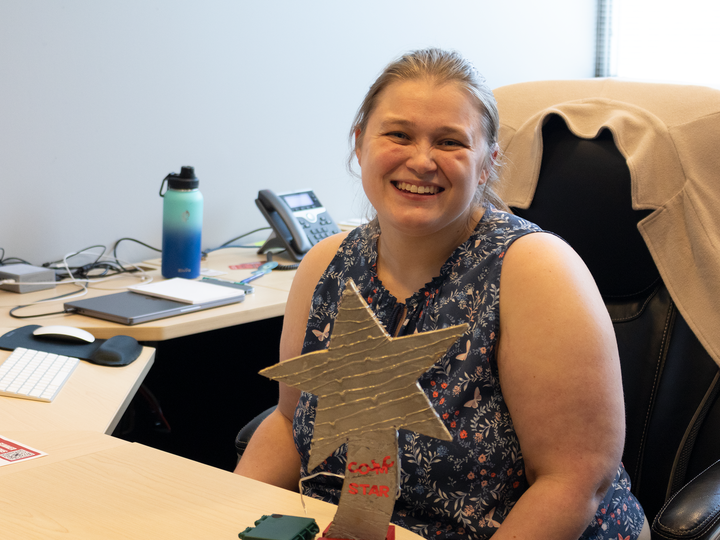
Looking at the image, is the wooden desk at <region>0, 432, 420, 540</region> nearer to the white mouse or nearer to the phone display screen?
the white mouse

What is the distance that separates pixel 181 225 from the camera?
175 cm

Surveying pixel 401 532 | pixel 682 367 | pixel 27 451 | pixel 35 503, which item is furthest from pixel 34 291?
pixel 682 367

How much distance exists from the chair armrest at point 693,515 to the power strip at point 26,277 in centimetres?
145

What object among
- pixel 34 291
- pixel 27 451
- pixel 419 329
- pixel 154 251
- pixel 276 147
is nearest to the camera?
pixel 27 451

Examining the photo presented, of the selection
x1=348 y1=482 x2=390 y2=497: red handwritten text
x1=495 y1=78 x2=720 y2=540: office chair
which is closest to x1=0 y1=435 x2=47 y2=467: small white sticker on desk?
x1=348 y1=482 x2=390 y2=497: red handwritten text

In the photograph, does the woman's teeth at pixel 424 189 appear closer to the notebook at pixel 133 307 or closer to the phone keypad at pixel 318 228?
the notebook at pixel 133 307

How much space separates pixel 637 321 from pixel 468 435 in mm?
457

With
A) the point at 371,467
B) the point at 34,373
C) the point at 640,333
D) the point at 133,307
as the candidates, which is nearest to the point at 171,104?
the point at 133,307

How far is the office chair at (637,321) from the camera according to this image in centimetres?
113

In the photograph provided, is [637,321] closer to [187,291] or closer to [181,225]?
[187,291]

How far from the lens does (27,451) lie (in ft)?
2.84

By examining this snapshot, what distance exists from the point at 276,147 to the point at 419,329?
1495 mm

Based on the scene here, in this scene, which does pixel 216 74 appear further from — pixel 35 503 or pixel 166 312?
pixel 35 503

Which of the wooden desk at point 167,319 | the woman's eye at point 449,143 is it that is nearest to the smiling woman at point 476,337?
the woman's eye at point 449,143
